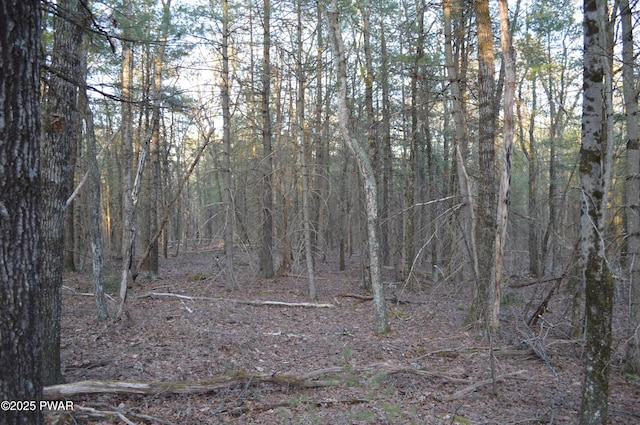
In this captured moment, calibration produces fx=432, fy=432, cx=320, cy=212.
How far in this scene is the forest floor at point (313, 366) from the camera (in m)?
5.01

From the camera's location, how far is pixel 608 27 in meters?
6.60

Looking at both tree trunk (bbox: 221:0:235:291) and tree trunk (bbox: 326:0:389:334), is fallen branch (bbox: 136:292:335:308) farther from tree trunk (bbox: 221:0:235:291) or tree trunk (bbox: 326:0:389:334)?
tree trunk (bbox: 326:0:389:334)

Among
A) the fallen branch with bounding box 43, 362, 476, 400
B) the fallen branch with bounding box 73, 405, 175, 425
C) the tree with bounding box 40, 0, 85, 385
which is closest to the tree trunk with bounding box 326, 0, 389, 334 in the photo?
the fallen branch with bounding box 43, 362, 476, 400

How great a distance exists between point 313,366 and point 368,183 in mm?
3742

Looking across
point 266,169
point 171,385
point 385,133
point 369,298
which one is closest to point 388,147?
point 385,133

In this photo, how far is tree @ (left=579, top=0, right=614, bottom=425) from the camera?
14.1ft

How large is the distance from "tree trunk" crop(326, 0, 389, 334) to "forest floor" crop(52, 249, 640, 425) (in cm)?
67

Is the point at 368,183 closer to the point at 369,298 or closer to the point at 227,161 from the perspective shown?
the point at 369,298

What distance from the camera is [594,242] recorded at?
4.30 metres

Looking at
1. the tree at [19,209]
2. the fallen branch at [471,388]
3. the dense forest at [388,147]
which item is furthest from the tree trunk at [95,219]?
the fallen branch at [471,388]

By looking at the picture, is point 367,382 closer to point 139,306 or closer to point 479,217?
point 479,217

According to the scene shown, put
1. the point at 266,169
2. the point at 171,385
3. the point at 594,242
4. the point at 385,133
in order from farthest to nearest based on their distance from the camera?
the point at 385,133
the point at 266,169
the point at 171,385
the point at 594,242

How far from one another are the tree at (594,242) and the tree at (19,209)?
478 centimetres

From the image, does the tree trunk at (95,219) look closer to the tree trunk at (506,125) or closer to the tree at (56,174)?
the tree at (56,174)
